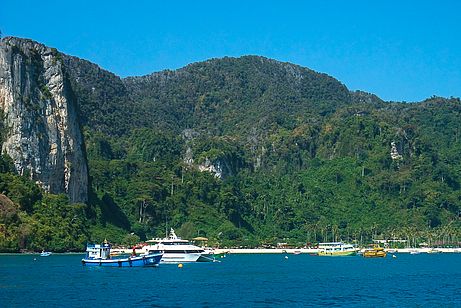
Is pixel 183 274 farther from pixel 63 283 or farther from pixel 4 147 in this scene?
pixel 4 147

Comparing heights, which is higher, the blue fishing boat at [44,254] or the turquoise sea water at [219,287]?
the blue fishing boat at [44,254]

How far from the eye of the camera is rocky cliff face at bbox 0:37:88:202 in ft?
561

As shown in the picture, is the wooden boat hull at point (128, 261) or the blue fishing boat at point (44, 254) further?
the blue fishing boat at point (44, 254)

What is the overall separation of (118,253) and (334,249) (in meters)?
53.6

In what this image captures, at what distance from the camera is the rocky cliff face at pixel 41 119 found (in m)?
171

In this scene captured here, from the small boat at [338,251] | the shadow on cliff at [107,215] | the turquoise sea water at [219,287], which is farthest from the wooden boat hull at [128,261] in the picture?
the small boat at [338,251]

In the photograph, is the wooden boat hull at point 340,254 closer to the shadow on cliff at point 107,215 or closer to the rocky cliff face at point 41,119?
the shadow on cliff at point 107,215

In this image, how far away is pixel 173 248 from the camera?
12719 centimetres

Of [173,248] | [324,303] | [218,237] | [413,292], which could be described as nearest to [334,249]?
[218,237]

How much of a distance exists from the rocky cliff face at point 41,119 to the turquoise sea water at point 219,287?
186ft

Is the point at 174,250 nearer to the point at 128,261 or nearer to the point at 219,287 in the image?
the point at 128,261

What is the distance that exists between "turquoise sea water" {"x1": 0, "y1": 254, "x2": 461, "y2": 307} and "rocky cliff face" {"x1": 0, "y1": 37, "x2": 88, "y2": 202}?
56546 mm

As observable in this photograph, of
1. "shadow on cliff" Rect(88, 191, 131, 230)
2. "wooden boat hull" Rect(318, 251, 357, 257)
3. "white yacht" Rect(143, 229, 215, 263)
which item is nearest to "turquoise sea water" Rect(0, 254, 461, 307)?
"white yacht" Rect(143, 229, 215, 263)

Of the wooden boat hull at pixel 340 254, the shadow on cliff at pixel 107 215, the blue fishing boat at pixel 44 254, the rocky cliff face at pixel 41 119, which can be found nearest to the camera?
the blue fishing boat at pixel 44 254
